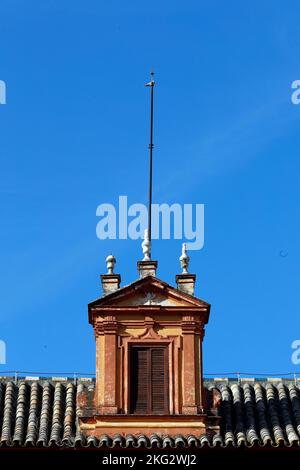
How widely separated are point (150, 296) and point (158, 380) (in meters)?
2.17

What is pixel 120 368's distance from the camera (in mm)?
38125

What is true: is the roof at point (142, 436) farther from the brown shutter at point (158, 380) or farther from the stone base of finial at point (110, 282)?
the stone base of finial at point (110, 282)

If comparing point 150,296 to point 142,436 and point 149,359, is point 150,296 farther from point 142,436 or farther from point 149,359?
point 142,436

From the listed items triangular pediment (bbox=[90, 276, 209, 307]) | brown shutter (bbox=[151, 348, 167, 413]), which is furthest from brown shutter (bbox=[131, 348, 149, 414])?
triangular pediment (bbox=[90, 276, 209, 307])

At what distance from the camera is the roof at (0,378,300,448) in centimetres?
3625

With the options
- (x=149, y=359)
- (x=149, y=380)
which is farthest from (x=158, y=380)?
(x=149, y=359)

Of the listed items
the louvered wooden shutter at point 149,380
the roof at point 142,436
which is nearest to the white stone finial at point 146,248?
the louvered wooden shutter at point 149,380

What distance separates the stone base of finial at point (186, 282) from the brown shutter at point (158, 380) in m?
1.68

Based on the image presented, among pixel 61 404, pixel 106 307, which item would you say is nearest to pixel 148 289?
pixel 106 307

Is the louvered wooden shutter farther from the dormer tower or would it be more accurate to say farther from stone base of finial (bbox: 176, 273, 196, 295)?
stone base of finial (bbox: 176, 273, 196, 295)

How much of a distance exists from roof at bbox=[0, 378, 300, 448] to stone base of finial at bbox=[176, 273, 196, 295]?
2.74 metres

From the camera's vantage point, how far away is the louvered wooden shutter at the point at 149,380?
1485 inches

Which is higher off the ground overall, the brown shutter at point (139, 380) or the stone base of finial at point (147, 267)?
the stone base of finial at point (147, 267)

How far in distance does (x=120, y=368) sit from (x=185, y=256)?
3397 mm
